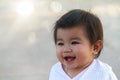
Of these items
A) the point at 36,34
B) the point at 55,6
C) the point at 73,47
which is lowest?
the point at 73,47

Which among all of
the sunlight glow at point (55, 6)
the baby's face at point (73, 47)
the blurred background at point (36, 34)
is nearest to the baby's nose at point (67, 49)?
the baby's face at point (73, 47)

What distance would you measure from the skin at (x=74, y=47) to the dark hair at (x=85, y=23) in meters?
0.02

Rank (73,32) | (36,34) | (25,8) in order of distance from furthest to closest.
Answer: (25,8)
(36,34)
(73,32)

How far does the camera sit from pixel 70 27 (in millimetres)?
1830

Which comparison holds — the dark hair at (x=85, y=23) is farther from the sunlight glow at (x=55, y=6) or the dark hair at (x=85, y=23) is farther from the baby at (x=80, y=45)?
the sunlight glow at (x=55, y=6)

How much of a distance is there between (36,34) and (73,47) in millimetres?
1475

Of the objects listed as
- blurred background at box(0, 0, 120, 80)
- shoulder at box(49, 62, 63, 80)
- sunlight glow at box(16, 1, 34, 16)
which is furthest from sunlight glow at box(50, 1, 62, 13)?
shoulder at box(49, 62, 63, 80)

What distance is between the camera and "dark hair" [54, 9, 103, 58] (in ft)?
6.02

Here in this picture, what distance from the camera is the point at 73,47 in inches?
72.5

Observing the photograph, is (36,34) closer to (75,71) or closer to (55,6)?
(55,6)

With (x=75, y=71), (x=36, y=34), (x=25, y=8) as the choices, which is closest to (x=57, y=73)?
(x=75, y=71)

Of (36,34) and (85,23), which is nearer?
(85,23)

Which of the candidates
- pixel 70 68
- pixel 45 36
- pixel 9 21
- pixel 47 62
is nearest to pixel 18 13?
pixel 9 21

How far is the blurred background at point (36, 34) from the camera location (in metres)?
3.07
